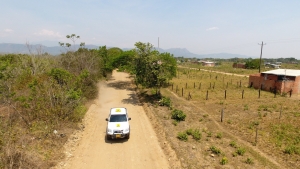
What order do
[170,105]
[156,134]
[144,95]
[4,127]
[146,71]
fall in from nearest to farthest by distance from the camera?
[4,127], [156,134], [170,105], [146,71], [144,95]

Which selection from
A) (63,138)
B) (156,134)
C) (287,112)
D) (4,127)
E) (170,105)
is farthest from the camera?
Answer: (170,105)

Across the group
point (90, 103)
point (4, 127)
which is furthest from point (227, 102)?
point (4, 127)

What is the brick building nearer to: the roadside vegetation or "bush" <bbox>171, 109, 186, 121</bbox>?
the roadside vegetation

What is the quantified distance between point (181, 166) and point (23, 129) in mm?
11457

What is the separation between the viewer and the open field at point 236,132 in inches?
427

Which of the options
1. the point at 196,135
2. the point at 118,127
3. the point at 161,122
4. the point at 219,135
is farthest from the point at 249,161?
the point at 118,127

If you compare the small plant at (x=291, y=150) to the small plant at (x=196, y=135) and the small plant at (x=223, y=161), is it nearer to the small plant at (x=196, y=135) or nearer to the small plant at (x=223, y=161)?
the small plant at (x=223, y=161)

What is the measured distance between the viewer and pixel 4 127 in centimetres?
1192

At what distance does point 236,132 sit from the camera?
48.5 feet

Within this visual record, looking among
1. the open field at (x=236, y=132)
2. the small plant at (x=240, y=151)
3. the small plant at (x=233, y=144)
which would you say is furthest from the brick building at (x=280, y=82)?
the small plant at (x=240, y=151)

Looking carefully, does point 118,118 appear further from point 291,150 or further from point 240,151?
point 291,150

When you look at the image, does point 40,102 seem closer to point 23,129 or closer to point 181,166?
point 23,129

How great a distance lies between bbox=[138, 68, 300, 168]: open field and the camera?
10852 millimetres

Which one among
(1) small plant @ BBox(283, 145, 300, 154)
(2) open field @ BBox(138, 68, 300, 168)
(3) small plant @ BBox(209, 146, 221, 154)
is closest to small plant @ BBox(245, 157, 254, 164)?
(2) open field @ BBox(138, 68, 300, 168)
